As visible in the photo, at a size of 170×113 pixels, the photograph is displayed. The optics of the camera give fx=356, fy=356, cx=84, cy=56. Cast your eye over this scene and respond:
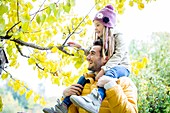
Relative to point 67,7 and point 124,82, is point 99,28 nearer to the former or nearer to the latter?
point 124,82

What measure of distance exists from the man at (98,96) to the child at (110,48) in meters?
0.02

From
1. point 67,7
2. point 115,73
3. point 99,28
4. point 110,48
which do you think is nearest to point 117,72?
point 115,73

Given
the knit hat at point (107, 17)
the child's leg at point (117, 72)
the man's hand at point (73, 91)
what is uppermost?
the knit hat at point (107, 17)

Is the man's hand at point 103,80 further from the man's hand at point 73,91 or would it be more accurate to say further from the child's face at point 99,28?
the child's face at point 99,28

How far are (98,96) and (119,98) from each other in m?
0.08

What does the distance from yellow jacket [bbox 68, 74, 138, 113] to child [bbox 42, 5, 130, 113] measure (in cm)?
4

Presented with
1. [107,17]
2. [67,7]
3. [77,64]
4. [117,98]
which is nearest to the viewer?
[67,7]

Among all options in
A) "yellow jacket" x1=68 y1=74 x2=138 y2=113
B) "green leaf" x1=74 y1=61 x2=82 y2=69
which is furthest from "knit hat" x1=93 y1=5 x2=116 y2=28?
"green leaf" x1=74 y1=61 x2=82 y2=69

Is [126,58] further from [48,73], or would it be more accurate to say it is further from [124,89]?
[48,73]

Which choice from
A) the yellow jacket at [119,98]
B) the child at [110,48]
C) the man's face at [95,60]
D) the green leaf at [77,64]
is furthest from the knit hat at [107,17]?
the green leaf at [77,64]

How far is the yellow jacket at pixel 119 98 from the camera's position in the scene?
4.28ft

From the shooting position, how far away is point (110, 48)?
1487 millimetres

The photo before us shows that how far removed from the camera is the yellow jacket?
130cm

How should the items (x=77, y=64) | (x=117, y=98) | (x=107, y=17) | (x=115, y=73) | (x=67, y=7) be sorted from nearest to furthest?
1. (x=67, y=7)
2. (x=117, y=98)
3. (x=115, y=73)
4. (x=107, y=17)
5. (x=77, y=64)
